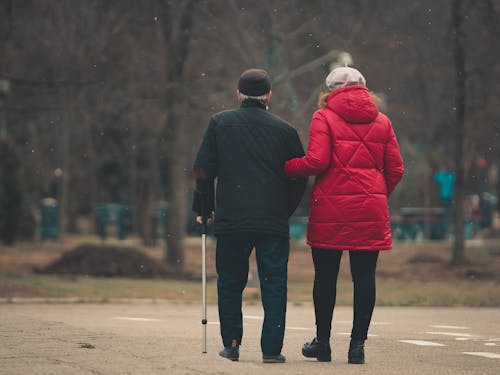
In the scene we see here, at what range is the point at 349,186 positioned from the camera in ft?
29.2

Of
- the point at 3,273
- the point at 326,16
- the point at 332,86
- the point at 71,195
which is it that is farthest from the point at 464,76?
the point at 71,195

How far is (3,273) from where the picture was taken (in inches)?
935

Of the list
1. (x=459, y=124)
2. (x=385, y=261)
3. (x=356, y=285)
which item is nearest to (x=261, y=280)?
(x=356, y=285)

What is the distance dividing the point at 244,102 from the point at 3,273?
15.3 m

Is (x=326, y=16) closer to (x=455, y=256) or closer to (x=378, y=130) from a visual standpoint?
(x=455, y=256)

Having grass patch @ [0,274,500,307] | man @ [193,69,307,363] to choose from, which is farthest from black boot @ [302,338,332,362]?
grass patch @ [0,274,500,307]

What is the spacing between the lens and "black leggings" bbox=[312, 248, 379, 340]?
9.07 metres

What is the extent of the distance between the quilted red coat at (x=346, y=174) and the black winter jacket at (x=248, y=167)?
4.9 inches

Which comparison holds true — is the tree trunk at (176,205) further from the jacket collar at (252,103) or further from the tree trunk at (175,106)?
the jacket collar at (252,103)

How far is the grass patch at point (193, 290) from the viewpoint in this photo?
18062mm

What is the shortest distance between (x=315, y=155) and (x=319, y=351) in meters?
1.30

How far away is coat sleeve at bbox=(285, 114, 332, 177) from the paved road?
3.91 ft

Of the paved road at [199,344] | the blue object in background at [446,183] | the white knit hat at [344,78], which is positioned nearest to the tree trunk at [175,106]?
the blue object in background at [446,183]

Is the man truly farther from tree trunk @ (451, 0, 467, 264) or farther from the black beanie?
tree trunk @ (451, 0, 467, 264)
